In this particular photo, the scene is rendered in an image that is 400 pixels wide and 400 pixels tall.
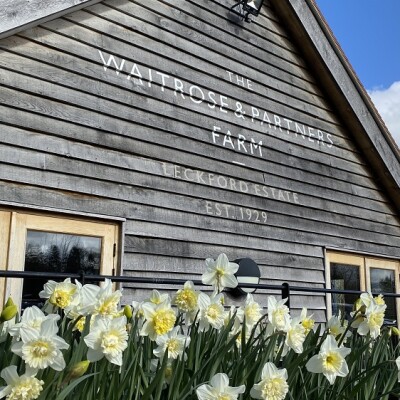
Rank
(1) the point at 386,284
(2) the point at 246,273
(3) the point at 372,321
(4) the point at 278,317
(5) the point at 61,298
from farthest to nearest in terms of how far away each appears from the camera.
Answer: (1) the point at 386,284, (2) the point at 246,273, (3) the point at 372,321, (4) the point at 278,317, (5) the point at 61,298

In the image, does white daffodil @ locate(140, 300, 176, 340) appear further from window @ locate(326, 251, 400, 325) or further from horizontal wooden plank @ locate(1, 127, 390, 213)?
window @ locate(326, 251, 400, 325)

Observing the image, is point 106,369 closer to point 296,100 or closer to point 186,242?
point 186,242

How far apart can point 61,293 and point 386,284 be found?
276 inches

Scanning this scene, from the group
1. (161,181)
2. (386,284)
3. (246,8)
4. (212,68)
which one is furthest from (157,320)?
(386,284)

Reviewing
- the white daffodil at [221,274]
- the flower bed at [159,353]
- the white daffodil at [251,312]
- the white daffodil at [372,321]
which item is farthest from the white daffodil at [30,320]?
the white daffodil at [372,321]

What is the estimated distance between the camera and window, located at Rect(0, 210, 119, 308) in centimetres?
397

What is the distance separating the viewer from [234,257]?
562 cm

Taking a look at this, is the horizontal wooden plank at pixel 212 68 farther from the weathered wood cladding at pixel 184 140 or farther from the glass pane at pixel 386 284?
the glass pane at pixel 386 284

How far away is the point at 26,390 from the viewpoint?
3.69ft

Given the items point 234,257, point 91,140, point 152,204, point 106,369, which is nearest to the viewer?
point 106,369

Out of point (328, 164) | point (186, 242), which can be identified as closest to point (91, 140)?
point (186, 242)

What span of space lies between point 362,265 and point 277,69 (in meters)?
2.96

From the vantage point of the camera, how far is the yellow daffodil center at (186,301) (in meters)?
1.78

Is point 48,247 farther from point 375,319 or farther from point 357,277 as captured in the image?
point 357,277
